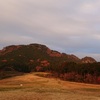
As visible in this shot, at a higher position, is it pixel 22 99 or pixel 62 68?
pixel 62 68

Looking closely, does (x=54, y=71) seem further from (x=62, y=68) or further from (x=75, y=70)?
(x=75, y=70)

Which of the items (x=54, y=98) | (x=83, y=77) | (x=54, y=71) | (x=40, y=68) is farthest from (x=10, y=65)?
(x=54, y=98)

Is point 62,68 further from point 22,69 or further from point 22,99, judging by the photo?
point 22,99

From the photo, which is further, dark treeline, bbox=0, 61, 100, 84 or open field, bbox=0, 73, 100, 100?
dark treeline, bbox=0, 61, 100, 84

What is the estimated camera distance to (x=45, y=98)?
39.8 m

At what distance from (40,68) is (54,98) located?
146586 millimetres

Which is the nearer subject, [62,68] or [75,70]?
[75,70]

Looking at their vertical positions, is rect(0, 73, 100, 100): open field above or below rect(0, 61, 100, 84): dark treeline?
below

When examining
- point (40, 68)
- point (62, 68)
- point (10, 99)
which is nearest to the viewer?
point (10, 99)

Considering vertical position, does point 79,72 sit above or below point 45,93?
above

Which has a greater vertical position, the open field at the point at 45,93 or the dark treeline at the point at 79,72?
the dark treeline at the point at 79,72

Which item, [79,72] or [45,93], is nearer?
[45,93]

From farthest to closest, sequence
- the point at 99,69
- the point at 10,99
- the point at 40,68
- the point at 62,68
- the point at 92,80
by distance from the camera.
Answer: the point at 40,68 < the point at 62,68 < the point at 99,69 < the point at 92,80 < the point at 10,99

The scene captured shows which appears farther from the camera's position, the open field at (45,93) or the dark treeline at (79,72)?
the dark treeline at (79,72)
